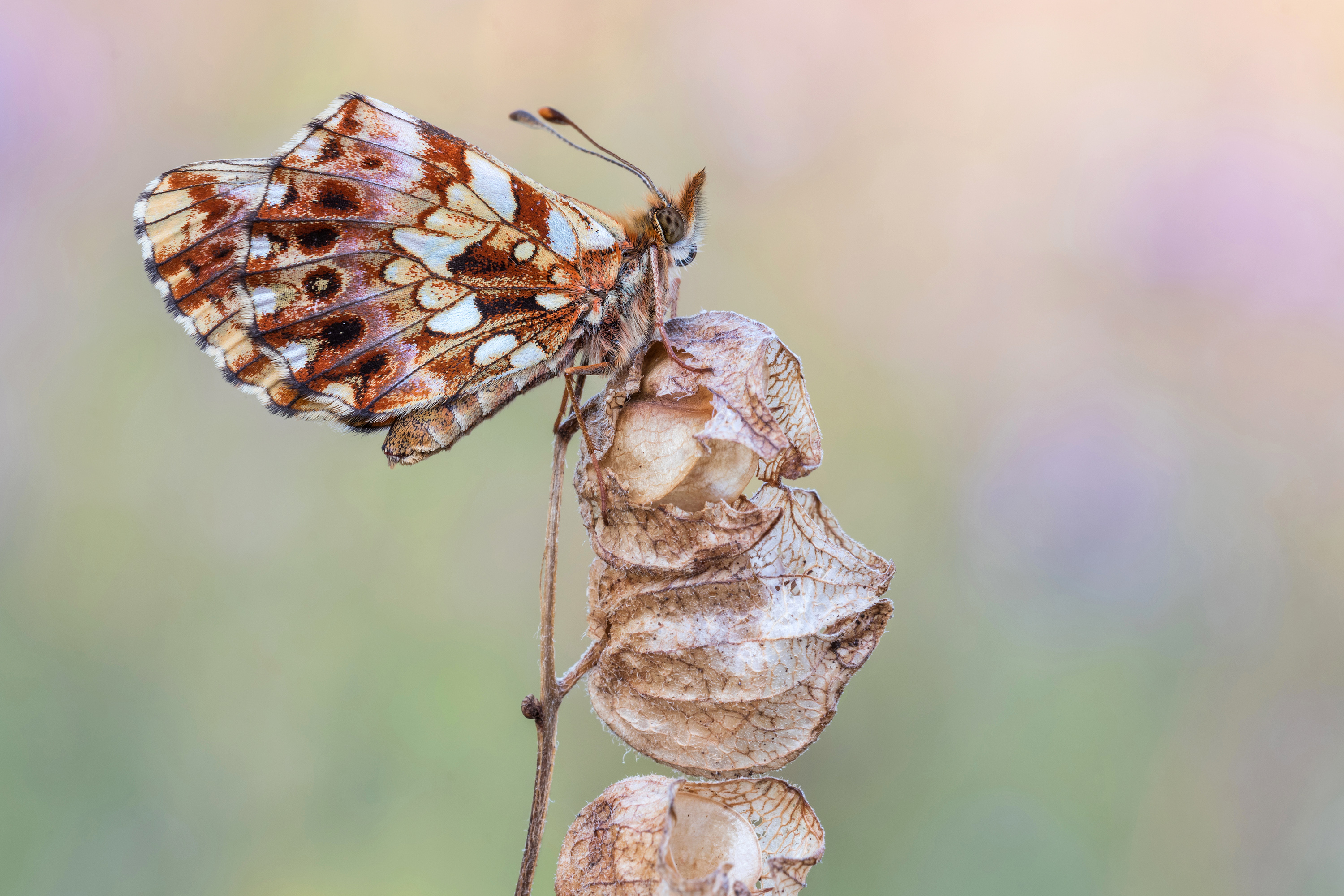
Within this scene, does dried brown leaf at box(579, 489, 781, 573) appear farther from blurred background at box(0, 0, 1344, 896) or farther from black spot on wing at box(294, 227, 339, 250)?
blurred background at box(0, 0, 1344, 896)

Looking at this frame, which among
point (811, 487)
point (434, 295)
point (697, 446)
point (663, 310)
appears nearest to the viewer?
point (697, 446)

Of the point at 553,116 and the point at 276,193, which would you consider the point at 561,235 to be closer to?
the point at 553,116

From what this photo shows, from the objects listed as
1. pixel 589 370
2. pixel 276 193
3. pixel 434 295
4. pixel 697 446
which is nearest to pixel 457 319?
pixel 434 295

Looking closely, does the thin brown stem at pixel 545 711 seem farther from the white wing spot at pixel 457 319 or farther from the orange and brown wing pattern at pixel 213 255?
the orange and brown wing pattern at pixel 213 255

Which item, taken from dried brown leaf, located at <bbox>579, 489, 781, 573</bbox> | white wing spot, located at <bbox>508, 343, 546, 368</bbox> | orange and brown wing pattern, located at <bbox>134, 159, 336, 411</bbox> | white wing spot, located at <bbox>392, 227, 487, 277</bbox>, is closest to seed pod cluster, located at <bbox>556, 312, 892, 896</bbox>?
dried brown leaf, located at <bbox>579, 489, 781, 573</bbox>

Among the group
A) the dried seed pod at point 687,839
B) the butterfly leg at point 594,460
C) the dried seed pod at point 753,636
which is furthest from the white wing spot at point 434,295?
the dried seed pod at point 687,839

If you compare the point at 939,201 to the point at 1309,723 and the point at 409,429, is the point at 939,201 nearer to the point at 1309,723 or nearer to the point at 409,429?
the point at 1309,723
